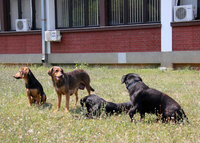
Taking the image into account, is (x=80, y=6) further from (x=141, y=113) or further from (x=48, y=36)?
(x=141, y=113)

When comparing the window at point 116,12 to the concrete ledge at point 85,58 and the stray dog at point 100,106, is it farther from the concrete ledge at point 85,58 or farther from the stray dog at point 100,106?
the stray dog at point 100,106

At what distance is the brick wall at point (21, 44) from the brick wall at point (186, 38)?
7.04 metres

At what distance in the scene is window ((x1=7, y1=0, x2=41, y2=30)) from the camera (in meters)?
16.6

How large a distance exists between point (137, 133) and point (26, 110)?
9.12 feet

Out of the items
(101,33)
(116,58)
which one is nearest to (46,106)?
A: (116,58)

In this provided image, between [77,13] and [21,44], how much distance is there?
3505 millimetres

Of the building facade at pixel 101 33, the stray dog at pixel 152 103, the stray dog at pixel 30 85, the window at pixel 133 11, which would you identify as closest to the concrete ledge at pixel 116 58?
the building facade at pixel 101 33

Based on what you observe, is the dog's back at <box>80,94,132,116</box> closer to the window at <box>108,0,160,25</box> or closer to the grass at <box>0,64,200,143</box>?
the grass at <box>0,64,200,143</box>

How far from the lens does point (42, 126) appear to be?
504 centimetres

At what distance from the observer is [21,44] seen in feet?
53.3

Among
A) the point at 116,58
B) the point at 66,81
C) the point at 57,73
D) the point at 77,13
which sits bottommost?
the point at 66,81

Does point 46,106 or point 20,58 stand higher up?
point 20,58

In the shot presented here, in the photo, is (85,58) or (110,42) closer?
(110,42)

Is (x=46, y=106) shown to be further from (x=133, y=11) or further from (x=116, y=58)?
(x=133, y=11)
